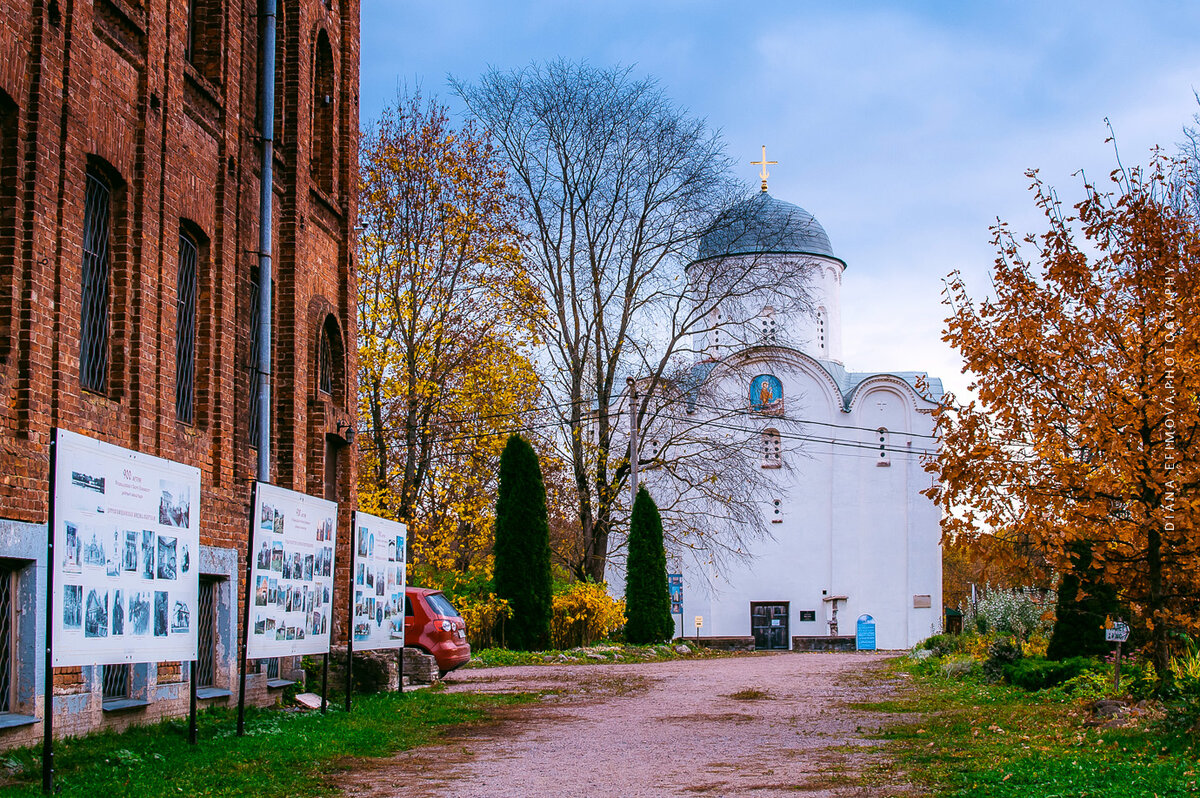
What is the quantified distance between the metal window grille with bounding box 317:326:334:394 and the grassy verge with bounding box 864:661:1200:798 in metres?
9.28

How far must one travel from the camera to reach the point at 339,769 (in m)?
9.85

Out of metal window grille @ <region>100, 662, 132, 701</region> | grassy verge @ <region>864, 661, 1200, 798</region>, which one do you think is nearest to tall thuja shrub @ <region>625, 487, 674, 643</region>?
grassy verge @ <region>864, 661, 1200, 798</region>

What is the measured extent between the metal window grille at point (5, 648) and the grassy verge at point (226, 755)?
0.47m

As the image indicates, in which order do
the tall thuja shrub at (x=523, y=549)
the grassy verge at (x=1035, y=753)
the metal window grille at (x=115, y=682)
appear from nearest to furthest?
the grassy verge at (x=1035, y=753), the metal window grille at (x=115, y=682), the tall thuja shrub at (x=523, y=549)

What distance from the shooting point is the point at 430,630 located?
20.1 meters

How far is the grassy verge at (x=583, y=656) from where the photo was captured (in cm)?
2558

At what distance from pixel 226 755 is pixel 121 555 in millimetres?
2078

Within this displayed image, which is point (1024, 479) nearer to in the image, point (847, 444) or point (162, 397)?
point (162, 397)

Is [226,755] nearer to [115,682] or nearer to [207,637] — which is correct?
[115,682]

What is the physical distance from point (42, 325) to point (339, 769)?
170 inches

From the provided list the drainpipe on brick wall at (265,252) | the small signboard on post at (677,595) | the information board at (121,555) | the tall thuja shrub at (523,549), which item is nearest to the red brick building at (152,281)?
the drainpipe on brick wall at (265,252)

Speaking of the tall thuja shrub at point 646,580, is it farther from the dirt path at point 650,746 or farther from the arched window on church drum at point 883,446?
the arched window on church drum at point 883,446

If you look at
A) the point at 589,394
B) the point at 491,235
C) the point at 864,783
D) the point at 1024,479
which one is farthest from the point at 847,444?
the point at 864,783

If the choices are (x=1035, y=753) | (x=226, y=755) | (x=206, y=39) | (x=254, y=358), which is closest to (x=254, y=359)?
(x=254, y=358)
